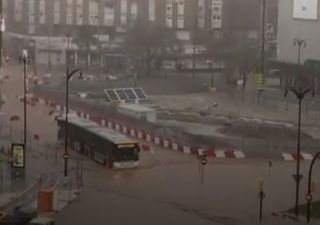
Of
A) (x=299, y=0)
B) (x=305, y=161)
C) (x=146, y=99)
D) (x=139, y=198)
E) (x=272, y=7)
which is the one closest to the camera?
(x=139, y=198)

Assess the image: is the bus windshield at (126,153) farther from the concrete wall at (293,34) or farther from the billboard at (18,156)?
the concrete wall at (293,34)

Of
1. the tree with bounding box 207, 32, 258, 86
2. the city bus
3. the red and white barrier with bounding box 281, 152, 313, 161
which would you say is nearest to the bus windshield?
the city bus

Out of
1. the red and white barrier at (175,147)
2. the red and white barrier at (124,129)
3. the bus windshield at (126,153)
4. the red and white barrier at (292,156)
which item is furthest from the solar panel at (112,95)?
the bus windshield at (126,153)

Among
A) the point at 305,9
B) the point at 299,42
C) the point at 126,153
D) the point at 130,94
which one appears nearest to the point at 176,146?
the point at 126,153

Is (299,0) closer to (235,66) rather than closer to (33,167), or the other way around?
(235,66)

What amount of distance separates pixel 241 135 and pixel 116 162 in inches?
259

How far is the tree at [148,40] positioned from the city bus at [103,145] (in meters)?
24.1

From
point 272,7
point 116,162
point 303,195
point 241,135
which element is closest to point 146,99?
point 241,135

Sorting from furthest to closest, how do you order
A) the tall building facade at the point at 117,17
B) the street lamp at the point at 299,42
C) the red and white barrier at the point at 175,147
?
1. the tall building facade at the point at 117,17
2. the street lamp at the point at 299,42
3. the red and white barrier at the point at 175,147

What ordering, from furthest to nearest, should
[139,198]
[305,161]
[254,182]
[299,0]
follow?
[299,0] → [305,161] → [254,182] → [139,198]

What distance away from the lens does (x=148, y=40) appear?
49750mm

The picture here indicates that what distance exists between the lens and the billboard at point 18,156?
18250 millimetres

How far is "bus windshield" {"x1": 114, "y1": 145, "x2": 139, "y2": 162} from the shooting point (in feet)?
66.0

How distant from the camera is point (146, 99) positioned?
33.2 m
